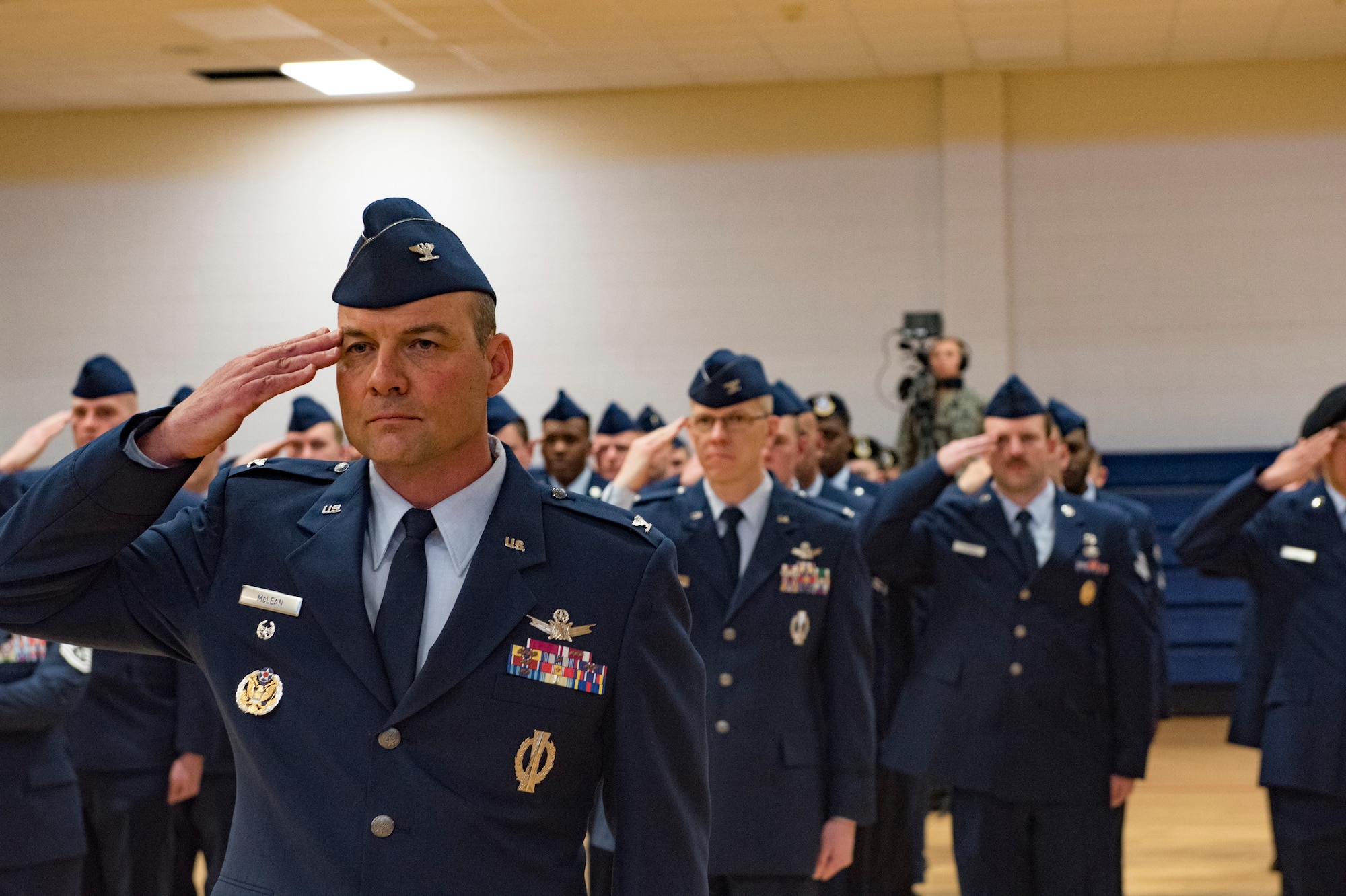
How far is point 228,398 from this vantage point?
172 centimetres

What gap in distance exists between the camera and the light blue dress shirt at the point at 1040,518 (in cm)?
471

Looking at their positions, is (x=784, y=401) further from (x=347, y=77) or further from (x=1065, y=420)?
(x=347, y=77)

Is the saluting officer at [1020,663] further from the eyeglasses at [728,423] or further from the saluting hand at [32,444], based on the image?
the saluting hand at [32,444]

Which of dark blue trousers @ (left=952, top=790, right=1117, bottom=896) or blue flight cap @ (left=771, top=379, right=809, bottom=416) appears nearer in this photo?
dark blue trousers @ (left=952, top=790, right=1117, bottom=896)

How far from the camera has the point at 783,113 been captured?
36.3ft

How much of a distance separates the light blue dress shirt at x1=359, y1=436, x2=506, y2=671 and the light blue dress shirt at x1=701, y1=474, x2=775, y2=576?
2171 mm

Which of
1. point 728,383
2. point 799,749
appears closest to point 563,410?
point 728,383

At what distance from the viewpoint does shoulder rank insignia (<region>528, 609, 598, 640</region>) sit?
1809 mm

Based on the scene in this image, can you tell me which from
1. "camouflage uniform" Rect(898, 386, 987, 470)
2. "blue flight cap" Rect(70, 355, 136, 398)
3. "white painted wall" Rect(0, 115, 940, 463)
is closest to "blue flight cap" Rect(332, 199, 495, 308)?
"blue flight cap" Rect(70, 355, 136, 398)

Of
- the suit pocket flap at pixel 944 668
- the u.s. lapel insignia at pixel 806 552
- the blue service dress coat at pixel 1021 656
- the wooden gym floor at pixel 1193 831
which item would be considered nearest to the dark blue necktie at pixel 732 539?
the u.s. lapel insignia at pixel 806 552

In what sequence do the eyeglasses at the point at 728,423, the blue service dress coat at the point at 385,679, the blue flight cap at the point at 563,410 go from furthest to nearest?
the blue flight cap at the point at 563,410
the eyeglasses at the point at 728,423
the blue service dress coat at the point at 385,679

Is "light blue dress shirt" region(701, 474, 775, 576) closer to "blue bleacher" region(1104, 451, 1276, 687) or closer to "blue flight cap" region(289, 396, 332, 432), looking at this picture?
"blue flight cap" region(289, 396, 332, 432)

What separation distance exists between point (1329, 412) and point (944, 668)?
1.38m

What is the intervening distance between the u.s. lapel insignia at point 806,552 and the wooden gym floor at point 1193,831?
2.62 metres
